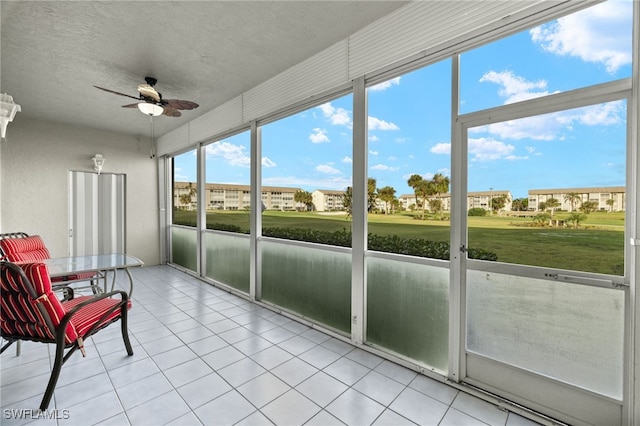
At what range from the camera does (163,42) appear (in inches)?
116

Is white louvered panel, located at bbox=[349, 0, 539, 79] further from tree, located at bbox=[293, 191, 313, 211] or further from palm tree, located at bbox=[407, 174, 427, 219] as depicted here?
tree, located at bbox=[293, 191, 313, 211]

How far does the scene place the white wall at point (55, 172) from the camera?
5.21m

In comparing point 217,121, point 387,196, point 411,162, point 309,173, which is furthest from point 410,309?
point 217,121

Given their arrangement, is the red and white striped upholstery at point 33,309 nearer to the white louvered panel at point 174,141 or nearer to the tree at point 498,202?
the tree at point 498,202

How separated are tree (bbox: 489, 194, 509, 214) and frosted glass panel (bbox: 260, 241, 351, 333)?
1530 millimetres

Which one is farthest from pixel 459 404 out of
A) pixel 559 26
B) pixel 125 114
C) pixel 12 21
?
pixel 125 114

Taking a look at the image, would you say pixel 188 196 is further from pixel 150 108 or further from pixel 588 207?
pixel 588 207

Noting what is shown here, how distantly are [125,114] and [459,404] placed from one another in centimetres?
674

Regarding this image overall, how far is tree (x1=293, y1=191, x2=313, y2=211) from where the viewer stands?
3820 millimetres

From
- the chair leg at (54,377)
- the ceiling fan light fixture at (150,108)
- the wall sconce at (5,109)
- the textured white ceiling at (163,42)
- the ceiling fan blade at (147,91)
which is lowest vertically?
the chair leg at (54,377)

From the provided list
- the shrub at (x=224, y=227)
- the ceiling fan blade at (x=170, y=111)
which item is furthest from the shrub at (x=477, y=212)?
the ceiling fan blade at (x=170, y=111)

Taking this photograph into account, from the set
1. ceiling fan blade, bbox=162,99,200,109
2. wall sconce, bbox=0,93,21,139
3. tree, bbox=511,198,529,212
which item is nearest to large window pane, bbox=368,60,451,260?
tree, bbox=511,198,529,212

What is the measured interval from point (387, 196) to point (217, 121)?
3707 mm

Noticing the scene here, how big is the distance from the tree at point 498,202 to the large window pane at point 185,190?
536cm
